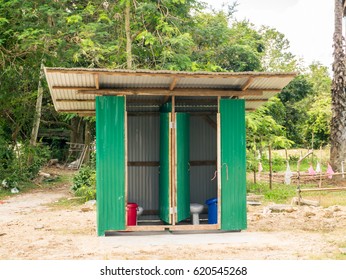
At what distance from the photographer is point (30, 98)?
20.3m

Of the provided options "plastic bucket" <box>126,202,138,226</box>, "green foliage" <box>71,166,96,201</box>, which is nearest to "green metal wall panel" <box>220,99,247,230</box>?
"plastic bucket" <box>126,202,138,226</box>

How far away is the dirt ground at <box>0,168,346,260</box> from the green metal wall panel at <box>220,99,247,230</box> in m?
0.29

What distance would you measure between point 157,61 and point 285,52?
2255cm

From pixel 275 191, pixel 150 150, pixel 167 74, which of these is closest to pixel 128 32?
pixel 275 191

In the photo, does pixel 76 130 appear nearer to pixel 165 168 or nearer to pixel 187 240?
pixel 165 168

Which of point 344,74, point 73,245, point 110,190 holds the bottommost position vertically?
point 73,245

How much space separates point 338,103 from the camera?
698 inches

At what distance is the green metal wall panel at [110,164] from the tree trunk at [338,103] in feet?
36.9

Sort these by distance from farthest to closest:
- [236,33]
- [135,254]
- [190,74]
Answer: [236,33]
[190,74]
[135,254]

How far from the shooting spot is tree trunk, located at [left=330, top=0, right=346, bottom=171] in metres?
17.7

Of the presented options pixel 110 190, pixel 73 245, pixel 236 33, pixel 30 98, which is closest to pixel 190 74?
pixel 110 190

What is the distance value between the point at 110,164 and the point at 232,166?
2.03m

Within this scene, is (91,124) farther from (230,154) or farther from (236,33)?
(230,154)

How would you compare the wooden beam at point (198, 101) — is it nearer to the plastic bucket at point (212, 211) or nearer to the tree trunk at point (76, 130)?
the plastic bucket at point (212, 211)
